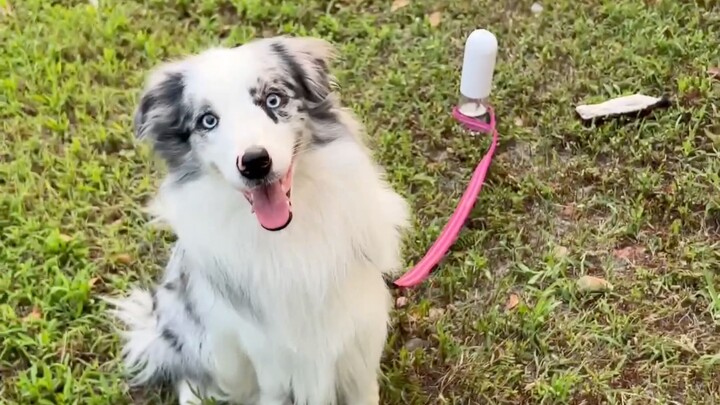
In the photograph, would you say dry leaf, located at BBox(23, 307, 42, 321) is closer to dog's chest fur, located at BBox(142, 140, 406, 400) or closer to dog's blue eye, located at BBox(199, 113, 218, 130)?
dog's chest fur, located at BBox(142, 140, 406, 400)

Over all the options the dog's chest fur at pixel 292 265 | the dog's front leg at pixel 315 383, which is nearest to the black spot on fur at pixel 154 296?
the dog's chest fur at pixel 292 265

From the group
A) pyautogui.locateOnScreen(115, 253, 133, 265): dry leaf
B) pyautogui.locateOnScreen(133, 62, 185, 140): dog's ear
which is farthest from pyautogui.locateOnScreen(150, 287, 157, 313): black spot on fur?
pyautogui.locateOnScreen(133, 62, 185, 140): dog's ear

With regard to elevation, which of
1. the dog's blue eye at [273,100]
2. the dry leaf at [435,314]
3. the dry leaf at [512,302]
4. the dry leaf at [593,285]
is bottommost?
the dry leaf at [435,314]

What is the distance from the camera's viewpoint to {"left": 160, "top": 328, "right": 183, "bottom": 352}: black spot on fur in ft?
10.2

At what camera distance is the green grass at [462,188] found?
3344 mm

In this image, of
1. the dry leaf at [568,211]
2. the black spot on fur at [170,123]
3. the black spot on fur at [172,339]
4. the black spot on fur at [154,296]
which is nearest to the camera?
the black spot on fur at [170,123]

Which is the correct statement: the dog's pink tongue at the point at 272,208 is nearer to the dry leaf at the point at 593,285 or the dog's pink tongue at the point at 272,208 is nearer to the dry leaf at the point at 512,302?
the dry leaf at the point at 512,302

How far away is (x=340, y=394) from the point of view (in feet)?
10.1

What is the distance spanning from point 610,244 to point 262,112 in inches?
73.4

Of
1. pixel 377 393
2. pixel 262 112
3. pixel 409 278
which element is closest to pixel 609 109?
pixel 409 278

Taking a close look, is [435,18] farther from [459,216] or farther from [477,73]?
[459,216]

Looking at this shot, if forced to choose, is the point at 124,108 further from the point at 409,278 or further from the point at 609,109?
the point at 609,109

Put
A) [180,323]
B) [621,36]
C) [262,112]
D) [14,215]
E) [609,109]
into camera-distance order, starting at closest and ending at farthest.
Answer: [262,112] → [180,323] → [14,215] → [609,109] → [621,36]

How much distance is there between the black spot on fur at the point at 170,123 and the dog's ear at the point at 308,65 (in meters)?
0.32
